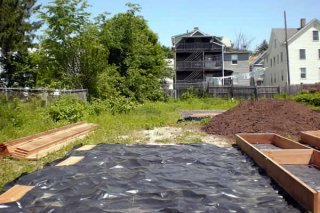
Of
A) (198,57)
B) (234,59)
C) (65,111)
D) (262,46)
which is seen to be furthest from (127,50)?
(262,46)

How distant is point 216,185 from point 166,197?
908mm

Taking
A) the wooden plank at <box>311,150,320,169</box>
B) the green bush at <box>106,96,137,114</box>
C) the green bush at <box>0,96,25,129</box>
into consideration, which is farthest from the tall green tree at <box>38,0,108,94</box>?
the wooden plank at <box>311,150,320,169</box>

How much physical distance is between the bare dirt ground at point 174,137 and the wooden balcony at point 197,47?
32292mm

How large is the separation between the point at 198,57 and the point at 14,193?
40.9m

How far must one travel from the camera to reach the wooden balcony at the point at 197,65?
4334 cm

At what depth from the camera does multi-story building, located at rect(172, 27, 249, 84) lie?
143ft

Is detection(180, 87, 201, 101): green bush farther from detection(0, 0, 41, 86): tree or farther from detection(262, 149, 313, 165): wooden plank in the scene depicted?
detection(262, 149, 313, 165): wooden plank

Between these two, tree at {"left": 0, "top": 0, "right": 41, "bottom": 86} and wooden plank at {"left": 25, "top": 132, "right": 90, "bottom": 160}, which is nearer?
wooden plank at {"left": 25, "top": 132, "right": 90, "bottom": 160}

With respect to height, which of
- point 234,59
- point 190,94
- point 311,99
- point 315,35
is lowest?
point 311,99

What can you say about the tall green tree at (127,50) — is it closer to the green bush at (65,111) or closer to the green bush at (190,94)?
the green bush at (190,94)

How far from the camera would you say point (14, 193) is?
14.6 ft

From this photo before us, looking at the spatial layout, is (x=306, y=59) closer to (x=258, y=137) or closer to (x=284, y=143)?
(x=258, y=137)

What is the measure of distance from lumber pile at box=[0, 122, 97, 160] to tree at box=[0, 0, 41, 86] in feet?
48.6

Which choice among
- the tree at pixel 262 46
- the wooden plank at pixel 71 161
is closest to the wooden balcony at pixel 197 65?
the wooden plank at pixel 71 161
